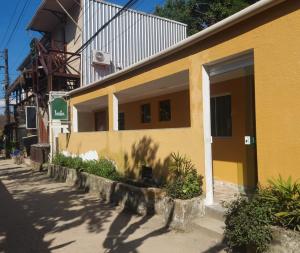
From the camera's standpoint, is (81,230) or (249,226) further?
(81,230)

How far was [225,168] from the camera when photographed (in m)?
9.30

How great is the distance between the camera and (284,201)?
4820 millimetres

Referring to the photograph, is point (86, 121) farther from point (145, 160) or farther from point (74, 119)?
point (145, 160)

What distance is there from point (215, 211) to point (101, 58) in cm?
1381

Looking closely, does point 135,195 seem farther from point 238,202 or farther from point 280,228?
point 280,228

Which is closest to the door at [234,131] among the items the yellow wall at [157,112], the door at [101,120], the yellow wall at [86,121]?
the yellow wall at [157,112]

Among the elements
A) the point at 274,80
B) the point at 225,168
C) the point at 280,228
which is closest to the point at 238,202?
the point at 280,228

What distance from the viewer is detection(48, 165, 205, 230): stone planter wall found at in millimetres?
6680

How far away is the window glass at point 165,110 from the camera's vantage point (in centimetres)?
1239

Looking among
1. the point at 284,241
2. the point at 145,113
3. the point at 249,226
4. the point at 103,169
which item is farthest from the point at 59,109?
the point at 284,241

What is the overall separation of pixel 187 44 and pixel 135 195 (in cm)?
345

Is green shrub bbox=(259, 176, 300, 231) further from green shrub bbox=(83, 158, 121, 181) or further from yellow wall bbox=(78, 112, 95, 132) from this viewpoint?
yellow wall bbox=(78, 112, 95, 132)

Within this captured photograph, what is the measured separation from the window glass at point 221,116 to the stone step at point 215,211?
293 centimetres

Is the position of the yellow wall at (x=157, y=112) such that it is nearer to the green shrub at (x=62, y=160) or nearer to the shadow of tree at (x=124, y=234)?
the green shrub at (x=62, y=160)
